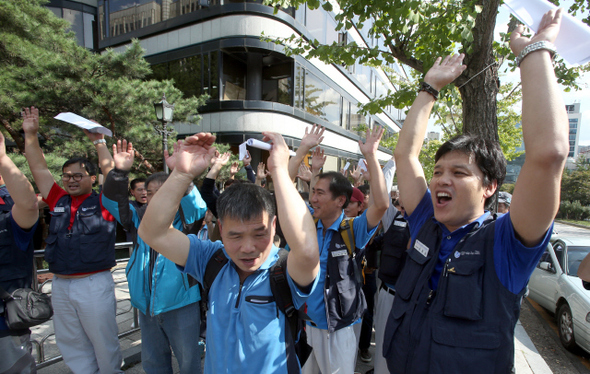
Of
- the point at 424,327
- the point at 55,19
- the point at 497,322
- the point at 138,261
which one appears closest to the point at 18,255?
the point at 138,261

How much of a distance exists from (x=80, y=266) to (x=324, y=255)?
6.83 feet

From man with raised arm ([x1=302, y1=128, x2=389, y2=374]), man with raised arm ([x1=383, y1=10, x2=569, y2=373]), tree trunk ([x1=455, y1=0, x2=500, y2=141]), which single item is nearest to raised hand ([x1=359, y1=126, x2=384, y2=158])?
man with raised arm ([x1=302, y1=128, x2=389, y2=374])

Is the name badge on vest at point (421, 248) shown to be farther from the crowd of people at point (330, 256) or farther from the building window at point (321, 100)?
the building window at point (321, 100)

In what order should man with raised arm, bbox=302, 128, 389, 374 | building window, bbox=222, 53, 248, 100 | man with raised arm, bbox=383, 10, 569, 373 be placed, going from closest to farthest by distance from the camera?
man with raised arm, bbox=383, 10, 569, 373 < man with raised arm, bbox=302, 128, 389, 374 < building window, bbox=222, 53, 248, 100

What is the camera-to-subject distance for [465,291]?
1.42 meters

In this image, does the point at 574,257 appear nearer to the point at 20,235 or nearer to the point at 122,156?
the point at 122,156

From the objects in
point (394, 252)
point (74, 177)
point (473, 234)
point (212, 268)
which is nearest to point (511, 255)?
point (473, 234)

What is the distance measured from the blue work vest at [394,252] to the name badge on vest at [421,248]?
127 centimetres

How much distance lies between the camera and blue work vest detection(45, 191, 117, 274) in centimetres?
275

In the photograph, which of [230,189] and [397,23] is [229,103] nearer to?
[397,23]

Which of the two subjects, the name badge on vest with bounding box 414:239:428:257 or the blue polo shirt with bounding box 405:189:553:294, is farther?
the name badge on vest with bounding box 414:239:428:257

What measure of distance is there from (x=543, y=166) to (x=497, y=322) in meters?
0.69

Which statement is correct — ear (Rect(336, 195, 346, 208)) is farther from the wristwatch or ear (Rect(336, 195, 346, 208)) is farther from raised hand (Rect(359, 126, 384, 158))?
the wristwatch

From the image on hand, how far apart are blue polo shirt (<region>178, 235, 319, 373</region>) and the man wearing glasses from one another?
1.67m
